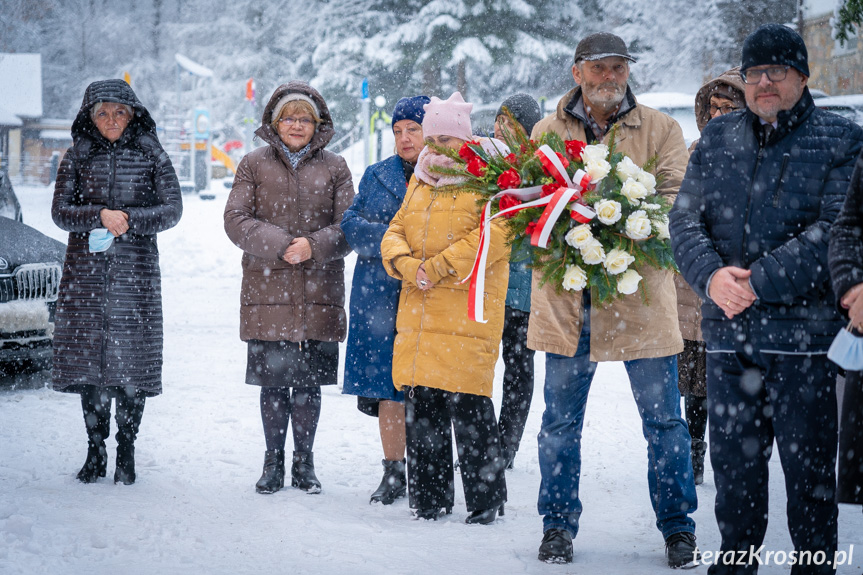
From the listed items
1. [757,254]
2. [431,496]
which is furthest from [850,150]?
[431,496]

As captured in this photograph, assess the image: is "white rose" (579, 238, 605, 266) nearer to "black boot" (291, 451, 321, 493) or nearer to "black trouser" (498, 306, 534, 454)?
"black trouser" (498, 306, 534, 454)

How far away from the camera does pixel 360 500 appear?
4785mm

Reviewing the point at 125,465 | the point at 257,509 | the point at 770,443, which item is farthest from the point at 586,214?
the point at 125,465

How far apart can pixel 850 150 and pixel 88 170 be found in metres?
3.99

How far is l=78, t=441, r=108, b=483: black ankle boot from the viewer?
4918 mm

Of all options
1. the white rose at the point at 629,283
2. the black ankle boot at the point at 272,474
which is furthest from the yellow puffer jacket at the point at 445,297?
the black ankle boot at the point at 272,474

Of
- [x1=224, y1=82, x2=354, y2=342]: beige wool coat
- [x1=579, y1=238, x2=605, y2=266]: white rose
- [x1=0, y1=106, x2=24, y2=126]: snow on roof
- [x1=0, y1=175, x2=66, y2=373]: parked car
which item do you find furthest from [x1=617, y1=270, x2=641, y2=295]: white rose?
[x1=0, y1=106, x2=24, y2=126]: snow on roof

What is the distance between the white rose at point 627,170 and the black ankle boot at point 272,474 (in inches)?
96.9

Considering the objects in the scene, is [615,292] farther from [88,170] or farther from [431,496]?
[88,170]

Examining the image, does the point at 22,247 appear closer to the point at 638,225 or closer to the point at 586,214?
the point at 586,214

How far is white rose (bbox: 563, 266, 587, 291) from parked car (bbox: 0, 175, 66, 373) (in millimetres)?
5092

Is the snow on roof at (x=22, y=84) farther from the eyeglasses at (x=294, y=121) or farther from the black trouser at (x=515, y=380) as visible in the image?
the black trouser at (x=515, y=380)

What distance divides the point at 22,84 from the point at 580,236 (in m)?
37.7

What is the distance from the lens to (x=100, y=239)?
5.01 meters
